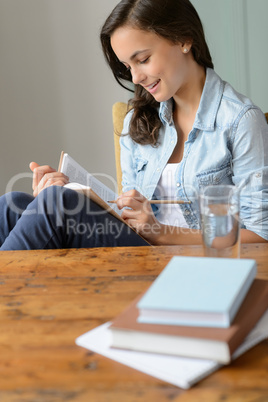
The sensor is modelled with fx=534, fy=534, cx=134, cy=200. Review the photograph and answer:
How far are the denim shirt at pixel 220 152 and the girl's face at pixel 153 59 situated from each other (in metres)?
0.09

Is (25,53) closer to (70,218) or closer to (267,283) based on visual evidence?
(70,218)

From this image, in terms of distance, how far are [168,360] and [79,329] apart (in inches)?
6.7

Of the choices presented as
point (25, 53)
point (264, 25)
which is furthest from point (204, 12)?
point (25, 53)

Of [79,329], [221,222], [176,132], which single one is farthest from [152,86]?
[79,329]

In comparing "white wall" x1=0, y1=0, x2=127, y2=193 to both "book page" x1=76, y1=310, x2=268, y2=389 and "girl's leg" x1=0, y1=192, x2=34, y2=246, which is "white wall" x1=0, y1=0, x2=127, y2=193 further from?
"book page" x1=76, y1=310, x2=268, y2=389

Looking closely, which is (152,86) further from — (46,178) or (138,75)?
(46,178)

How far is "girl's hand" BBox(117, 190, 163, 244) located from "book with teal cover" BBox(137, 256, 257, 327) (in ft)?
1.87

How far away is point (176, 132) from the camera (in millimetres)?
1682

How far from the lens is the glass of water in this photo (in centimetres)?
94

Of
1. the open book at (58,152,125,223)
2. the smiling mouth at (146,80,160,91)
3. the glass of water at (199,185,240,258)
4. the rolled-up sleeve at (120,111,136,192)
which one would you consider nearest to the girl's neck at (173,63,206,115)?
the smiling mouth at (146,80,160,91)

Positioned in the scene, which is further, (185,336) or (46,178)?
(46,178)

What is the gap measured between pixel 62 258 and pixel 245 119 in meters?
0.71

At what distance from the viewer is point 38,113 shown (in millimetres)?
3072

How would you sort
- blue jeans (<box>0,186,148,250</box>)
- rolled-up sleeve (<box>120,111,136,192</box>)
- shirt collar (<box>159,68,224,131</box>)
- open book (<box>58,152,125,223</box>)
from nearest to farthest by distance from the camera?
blue jeans (<box>0,186,148,250</box>) < open book (<box>58,152,125,223</box>) < shirt collar (<box>159,68,224,131</box>) < rolled-up sleeve (<box>120,111,136,192</box>)
